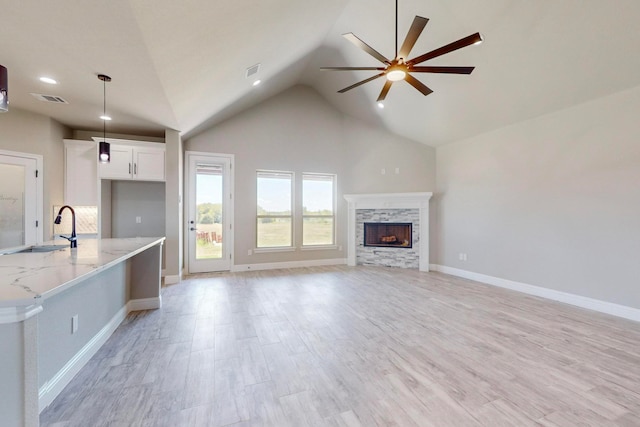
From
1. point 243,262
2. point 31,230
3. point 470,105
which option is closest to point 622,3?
point 470,105

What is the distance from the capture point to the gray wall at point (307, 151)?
5.66m

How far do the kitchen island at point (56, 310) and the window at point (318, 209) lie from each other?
3338 millimetres

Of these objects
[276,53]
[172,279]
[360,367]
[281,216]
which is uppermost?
[276,53]

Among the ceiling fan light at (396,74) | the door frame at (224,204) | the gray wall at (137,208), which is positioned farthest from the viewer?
the door frame at (224,204)

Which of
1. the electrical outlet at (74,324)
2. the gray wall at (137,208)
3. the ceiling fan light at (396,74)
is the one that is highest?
the ceiling fan light at (396,74)

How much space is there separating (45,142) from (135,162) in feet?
3.94

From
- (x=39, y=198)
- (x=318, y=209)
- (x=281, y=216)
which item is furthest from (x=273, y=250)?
(x=39, y=198)

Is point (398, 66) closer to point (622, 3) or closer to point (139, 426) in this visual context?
point (622, 3)

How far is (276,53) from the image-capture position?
147 inches

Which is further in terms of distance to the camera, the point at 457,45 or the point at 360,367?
the point at 457,45

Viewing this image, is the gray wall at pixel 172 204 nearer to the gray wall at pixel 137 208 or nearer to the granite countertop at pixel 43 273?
the gray wall at pixel 137 208

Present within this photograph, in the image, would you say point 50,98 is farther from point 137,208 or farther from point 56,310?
point 56,310

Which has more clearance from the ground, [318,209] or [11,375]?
[318,209]

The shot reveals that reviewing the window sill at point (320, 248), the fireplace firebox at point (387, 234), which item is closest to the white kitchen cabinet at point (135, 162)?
the window sill at point (320, 248)
